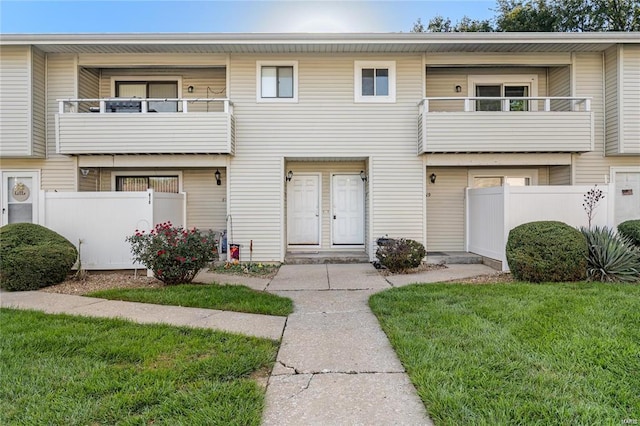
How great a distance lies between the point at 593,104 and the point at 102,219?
1290 cm

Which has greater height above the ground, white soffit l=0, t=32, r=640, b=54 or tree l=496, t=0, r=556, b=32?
tree l=496, t=0, r=556, b=32

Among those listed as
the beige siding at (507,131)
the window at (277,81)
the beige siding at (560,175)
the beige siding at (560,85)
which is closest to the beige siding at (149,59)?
the window at (277,81)

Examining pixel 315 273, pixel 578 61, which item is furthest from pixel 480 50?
pixel 315 273

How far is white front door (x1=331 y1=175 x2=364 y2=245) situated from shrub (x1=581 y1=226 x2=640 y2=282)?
571 cm

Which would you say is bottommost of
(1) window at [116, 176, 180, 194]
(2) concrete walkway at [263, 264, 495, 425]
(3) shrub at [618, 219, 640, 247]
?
(2) concrete walkway at [263, 264, 495, 425]

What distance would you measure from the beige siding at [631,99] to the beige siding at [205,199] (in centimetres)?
A: 1103

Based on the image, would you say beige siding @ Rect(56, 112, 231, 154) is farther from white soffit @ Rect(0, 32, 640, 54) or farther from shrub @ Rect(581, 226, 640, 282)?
shrub @ Rect(581, 226, 640, 282)

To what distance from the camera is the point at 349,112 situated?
33.4 feet

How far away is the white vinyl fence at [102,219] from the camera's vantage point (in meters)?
8.51

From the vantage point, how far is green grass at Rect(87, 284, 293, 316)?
5594 mm

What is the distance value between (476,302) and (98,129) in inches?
373

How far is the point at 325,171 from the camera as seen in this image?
1138 centimetres

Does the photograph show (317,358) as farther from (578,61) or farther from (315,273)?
(578,61)

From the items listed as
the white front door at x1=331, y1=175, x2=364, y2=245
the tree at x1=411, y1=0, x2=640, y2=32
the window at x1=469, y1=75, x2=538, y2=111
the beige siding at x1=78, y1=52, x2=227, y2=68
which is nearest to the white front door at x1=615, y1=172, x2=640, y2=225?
the window at x1=469, y1=75, x2=538, y2=111
